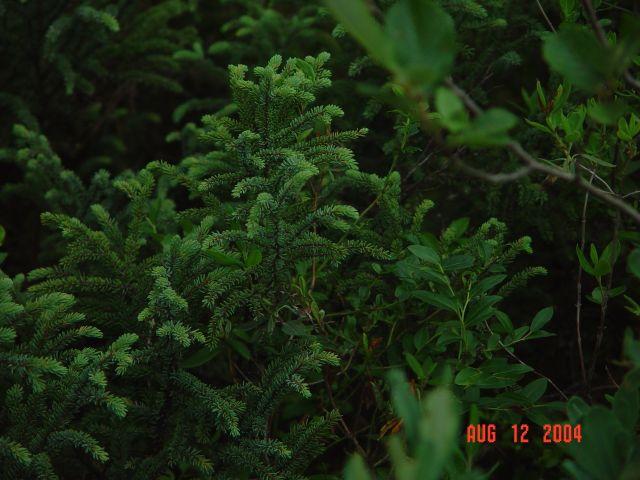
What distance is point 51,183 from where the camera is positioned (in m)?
2.19

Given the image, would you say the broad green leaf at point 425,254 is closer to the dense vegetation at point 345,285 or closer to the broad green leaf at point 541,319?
the dense vegetation at point 345,285

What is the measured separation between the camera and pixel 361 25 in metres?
0.64

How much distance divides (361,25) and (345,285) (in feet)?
3.36

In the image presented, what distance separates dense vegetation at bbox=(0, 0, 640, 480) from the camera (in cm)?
107

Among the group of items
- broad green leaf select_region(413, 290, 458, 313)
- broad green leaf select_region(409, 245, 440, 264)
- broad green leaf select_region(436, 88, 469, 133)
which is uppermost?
broad green leaf select_region(436, 88, 469, 133)

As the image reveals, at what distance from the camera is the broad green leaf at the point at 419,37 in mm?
679

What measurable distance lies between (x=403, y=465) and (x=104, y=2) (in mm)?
2353

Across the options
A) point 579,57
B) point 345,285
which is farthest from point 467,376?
point 579,57

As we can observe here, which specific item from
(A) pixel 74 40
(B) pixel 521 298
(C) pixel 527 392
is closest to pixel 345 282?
(C) pixel 527 392

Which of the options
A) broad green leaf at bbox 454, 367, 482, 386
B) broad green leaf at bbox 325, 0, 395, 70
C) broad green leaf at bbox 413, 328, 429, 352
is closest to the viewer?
broad green leaf at bbox 325, 0, 395, 70

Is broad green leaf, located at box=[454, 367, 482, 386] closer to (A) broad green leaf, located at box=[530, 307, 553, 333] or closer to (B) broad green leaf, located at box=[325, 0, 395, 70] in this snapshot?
(A) broad green leaf, located at box=[530, 307, 553, 333]

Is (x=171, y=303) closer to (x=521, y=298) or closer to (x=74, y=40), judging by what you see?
(x=521, y=298)

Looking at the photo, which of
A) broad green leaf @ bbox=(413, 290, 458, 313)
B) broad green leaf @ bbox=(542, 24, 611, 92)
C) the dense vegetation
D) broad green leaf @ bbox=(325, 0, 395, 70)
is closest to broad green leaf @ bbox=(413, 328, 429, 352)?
the dense vegetation

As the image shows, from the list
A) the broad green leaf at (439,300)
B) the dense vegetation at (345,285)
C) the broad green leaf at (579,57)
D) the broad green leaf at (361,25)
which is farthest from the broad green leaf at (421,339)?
the broad green leaf at (361,25)
